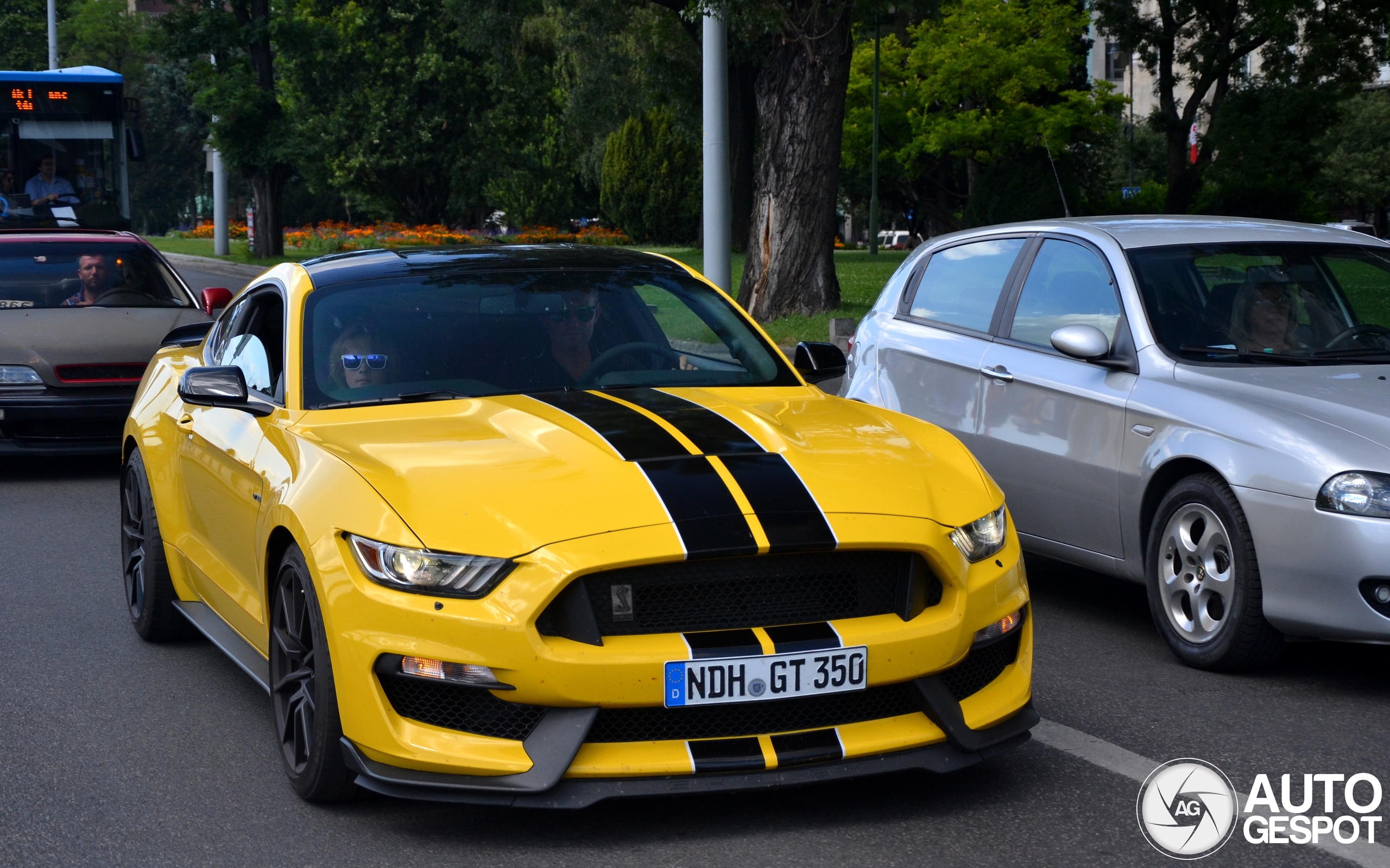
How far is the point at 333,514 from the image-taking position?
4.11 m

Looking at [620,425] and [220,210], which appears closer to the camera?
[620,425]

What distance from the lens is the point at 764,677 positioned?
12.7ft

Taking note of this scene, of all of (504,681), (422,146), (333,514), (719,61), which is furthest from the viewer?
(422,146)

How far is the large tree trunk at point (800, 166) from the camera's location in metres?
18.5

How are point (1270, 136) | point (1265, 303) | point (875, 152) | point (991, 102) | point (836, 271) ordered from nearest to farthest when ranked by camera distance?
point (1265, 303) → point (836, 271) → point (1270, 136) → point (991, 102) → point (875, 152)

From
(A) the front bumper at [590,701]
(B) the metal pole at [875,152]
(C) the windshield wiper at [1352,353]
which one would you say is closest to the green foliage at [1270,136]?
(B) the metal pole at [875,152]

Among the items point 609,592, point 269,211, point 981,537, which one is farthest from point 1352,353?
point 269,211

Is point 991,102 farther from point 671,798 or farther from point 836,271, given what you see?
point 671,798

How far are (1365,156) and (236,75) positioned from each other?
4941cm

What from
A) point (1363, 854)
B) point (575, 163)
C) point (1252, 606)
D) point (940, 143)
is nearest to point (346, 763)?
point (1363, 854)

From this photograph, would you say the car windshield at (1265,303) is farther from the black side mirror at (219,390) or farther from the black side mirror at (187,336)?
the black side mirror at (187,336)

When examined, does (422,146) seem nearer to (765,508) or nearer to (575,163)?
(575,163)

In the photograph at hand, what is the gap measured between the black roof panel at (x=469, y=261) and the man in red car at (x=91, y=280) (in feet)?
20.9

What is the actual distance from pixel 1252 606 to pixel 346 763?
3.07 m
